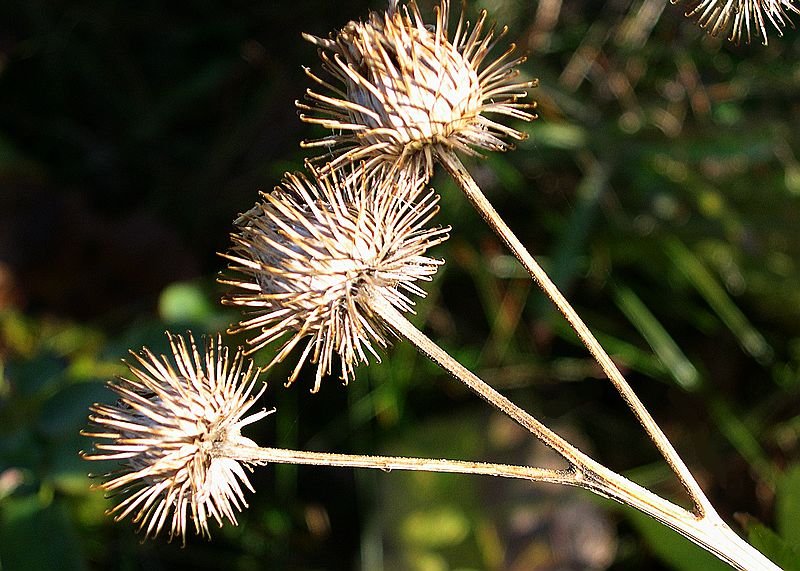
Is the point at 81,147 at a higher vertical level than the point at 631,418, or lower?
higher

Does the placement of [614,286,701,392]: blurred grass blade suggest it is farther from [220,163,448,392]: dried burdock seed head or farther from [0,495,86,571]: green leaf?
[0,495,86,571]: green leaf

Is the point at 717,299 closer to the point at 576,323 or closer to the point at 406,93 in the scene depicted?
the point at 576,323

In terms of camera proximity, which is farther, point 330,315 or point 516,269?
point 516,269

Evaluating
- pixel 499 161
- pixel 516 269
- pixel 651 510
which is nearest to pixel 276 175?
pixel 499 161

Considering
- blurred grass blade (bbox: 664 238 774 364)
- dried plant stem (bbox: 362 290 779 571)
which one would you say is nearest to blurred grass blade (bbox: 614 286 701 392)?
blurred grass blade (bbox: 664 238 774 364)

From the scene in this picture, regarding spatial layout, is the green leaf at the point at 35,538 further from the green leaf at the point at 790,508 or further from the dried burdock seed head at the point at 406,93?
the green leaf at the point at 790,508

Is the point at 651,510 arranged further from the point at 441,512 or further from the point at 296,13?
the point at 296,13
